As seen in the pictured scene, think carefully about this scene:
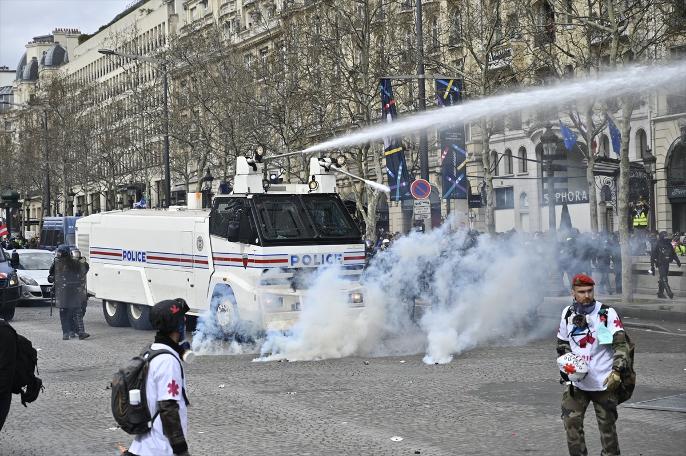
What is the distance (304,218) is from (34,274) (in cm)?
1496

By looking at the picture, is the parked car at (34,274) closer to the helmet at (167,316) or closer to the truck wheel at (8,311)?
the truck wheel at (8,311)

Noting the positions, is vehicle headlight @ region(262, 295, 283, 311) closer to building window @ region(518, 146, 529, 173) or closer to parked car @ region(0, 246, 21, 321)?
parked car @ region(0, 246, 21, 321)

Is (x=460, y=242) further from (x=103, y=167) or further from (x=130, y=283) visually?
(x=103, y=167)

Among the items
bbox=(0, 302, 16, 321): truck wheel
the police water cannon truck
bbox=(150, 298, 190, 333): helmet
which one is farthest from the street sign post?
bbox=(150, 298, 190, 333): helmet

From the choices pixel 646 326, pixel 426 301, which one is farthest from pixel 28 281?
pixel 646 326

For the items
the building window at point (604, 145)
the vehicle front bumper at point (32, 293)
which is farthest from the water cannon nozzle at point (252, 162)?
the building window at point (604, 145)

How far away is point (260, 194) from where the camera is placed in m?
18.5

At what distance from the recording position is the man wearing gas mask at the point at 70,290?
20094mm

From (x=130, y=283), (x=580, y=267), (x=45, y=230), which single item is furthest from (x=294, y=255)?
(x=45, y=230)

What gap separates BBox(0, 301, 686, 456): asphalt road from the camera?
999 cm

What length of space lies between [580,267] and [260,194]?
7.92 meters

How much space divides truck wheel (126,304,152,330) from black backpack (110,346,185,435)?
15.7m

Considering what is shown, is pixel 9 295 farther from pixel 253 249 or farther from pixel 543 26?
pixel 543 26

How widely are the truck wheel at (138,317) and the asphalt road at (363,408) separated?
14.0 ft
